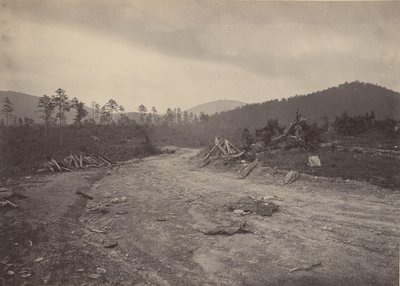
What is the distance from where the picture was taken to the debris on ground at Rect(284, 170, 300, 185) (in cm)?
1223

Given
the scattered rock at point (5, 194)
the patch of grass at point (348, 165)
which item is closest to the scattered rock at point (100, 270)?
the scattered rock at point (5, 194)

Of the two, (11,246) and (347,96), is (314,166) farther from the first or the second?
(347,96)

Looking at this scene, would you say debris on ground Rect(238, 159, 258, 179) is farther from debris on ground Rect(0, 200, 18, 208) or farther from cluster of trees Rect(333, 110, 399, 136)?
cluster of trees Rect(333, 110, 399, 136)

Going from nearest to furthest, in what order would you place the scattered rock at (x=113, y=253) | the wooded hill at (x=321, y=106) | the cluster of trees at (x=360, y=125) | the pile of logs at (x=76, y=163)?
1. the scattered rock at (x=113, y=253)
2. the pile of logs at (x=76, y=163)
3. the cluster of trees at (x=360, y=125)
4. the wooded hill at (x=321, y=106)

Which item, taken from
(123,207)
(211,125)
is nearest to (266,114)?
(211,125)

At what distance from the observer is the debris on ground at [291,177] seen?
12.2 m

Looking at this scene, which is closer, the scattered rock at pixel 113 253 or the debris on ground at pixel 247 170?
the scattered rock at pixel 113 253

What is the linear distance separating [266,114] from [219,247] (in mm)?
73615

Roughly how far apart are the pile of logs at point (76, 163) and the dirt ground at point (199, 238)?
6.56 metres

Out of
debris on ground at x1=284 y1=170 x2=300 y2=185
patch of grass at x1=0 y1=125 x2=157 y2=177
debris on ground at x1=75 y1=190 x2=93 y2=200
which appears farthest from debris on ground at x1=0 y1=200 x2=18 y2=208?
debris on ground at x1=284 y1=170 x2=300 y2=185

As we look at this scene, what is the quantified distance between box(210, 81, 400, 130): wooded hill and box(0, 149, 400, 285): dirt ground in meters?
55.2

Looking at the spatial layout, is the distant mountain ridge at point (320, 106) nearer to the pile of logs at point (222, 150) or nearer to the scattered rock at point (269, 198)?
the pile of logs at point (222, 150)

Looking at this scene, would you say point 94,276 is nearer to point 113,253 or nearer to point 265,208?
point 113,253

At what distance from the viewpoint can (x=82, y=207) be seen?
31.3ft
